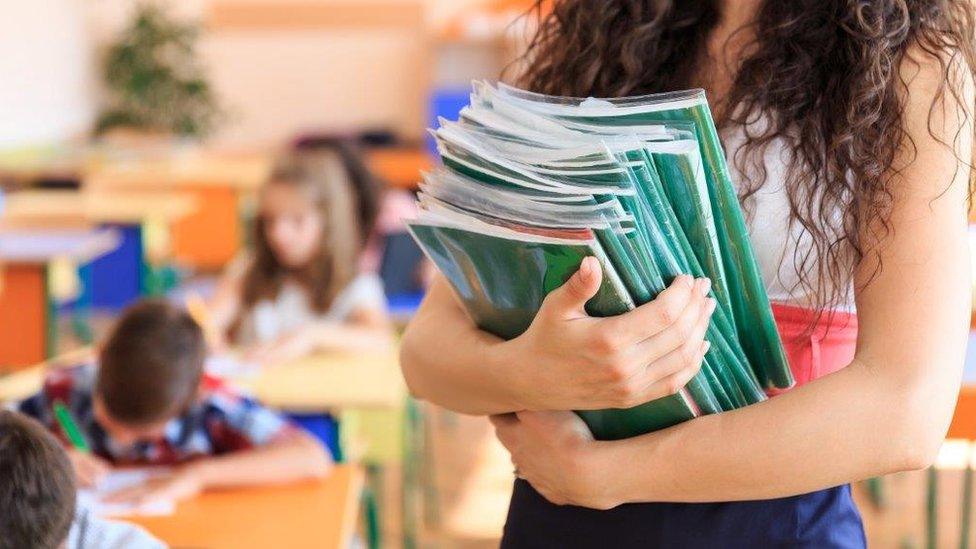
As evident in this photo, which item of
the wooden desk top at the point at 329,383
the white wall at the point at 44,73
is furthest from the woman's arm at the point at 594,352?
the white wall at the point at 44,73

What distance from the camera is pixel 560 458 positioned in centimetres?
92

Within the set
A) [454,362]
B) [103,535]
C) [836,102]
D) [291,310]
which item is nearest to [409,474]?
[291,310]

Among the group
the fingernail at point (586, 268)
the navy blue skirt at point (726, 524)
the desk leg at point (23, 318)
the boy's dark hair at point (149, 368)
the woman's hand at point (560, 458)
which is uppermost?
the fingernail at point (586, 268)

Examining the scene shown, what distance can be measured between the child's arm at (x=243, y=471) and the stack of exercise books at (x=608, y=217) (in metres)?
1.32

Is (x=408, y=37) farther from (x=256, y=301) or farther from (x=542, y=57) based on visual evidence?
(x=542, y=57)

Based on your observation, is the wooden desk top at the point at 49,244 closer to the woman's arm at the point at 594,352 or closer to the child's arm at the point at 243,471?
the child's arm at the point at 243,471

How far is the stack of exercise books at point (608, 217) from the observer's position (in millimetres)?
802

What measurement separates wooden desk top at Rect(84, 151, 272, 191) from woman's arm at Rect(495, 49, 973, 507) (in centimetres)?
580

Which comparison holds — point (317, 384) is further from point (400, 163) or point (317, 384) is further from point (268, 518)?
point (400, 163)

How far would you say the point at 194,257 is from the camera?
25.0ft

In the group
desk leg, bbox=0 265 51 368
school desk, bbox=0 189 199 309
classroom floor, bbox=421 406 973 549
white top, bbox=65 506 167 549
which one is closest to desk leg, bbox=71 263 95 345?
school desk, bbox=0 189 199 309

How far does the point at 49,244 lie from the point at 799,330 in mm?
4078

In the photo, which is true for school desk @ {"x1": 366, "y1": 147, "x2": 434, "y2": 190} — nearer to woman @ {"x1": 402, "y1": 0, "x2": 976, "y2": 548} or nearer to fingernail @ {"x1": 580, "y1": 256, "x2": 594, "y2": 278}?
woman @ {"x1": 402, "y1": 0, "x2": 976, "y2": 548}

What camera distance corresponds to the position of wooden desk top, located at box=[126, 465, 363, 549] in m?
1.90
